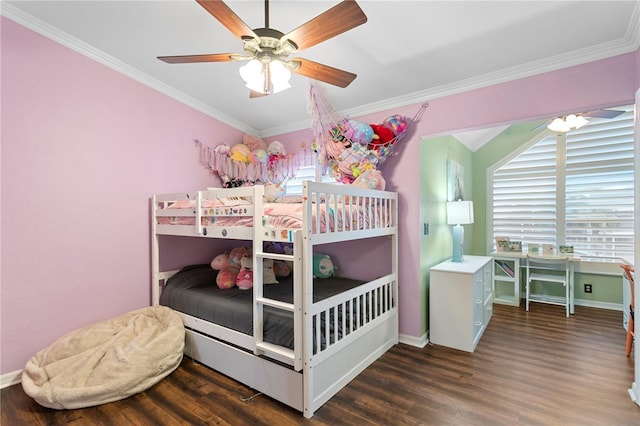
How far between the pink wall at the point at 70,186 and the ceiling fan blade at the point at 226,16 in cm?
182

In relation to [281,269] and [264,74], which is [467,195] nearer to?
Answer: [281,269]

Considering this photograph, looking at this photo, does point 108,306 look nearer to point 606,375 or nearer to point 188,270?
point 188,270

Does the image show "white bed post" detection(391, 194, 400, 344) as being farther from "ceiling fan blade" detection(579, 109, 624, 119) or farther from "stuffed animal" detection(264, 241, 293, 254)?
"ceiling fan blade" detection(579, 109, 624, 119)

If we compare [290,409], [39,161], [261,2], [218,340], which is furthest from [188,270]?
[261,2]

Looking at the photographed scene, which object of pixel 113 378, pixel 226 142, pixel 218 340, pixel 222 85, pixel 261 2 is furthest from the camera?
pixel 226 142

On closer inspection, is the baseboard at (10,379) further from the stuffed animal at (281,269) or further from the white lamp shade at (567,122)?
the white lamp shade at (567,122)

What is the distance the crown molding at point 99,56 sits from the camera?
6.73ft

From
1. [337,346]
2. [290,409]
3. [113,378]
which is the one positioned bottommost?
[290,409]

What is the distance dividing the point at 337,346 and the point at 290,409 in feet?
1.62

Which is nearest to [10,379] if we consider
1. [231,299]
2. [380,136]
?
[231,299]

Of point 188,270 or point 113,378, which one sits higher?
point 188,270

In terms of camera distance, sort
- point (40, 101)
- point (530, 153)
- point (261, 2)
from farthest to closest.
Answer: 1. point (530, 153)
2. point (40, 101)
3. point (261, 2)

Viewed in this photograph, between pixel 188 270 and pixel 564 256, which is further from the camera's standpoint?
pixel 564 256

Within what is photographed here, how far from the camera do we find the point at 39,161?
7.16 feet
